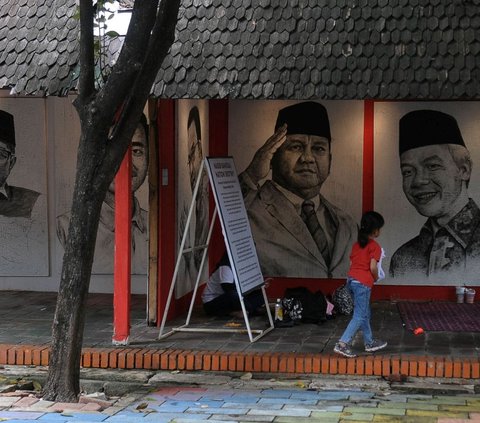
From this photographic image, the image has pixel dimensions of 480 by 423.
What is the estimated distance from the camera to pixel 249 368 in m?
9.50

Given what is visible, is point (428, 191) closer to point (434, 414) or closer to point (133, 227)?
point (133, 227)

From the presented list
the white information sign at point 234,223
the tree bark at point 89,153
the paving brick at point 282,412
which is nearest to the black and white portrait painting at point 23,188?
the white information sign at point 234,223

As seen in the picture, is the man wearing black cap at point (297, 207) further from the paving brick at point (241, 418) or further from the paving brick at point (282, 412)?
the paving brick at point (241, 418)

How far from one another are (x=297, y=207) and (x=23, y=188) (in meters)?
3.67

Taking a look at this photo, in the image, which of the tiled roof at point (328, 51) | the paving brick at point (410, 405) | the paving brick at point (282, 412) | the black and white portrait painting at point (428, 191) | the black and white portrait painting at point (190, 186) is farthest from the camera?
the black and white portrait painting at point (428, 191)

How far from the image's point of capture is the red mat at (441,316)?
1103cm

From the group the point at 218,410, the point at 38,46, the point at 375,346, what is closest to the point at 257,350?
the point at 375,346

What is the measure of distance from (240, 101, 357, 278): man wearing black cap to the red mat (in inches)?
44.3

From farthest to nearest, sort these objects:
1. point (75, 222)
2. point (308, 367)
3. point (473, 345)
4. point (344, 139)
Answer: point (344, 139)
point (473, 345)
point (308, 367)
point (75, 222)

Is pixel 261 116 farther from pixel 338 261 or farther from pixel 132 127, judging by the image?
pixel 132 127

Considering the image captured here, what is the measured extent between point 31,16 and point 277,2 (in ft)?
8.60

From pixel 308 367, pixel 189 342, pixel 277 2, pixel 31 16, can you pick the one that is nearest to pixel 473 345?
pixel 308 367

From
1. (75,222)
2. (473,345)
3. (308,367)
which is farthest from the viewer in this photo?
(473,345)

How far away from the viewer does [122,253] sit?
33.4 feet
